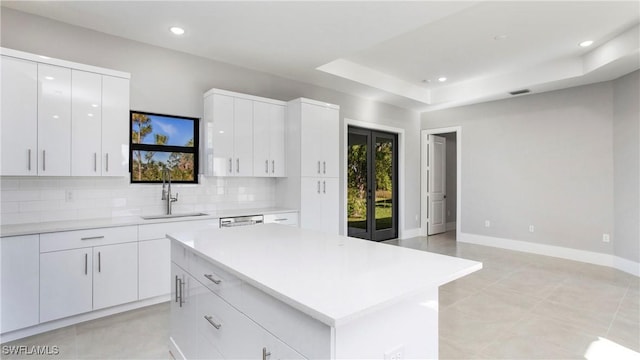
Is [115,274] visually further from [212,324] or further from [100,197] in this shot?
[212,324]

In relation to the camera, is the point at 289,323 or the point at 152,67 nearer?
the point at 289,323

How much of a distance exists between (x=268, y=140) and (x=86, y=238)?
7.62ft

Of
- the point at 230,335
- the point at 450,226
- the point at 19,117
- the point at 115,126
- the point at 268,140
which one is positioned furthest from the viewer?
the point at 450,226

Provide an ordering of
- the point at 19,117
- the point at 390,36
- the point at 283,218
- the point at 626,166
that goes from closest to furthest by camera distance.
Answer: the point at 19,117 < the point at 390,36 < the point at 283,218 < the point at 626,166

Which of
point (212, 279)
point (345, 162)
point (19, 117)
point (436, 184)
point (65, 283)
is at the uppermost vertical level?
point (19, 117)

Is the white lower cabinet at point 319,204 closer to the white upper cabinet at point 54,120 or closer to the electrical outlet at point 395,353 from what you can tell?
the white upper cabinet at point 54,120

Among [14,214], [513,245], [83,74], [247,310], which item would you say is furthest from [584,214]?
[14,214]

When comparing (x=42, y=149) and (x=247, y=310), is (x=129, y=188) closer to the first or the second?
(x=42, y=149)

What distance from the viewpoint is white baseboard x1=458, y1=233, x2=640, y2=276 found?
4.48 meters

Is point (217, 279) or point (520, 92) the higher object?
point (520, 92)

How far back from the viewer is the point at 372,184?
20.4ft

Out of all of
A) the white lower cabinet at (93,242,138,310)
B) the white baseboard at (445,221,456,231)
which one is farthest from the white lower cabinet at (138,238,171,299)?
the white baseboard at (445,221,456,231)

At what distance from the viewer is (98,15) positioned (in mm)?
3004

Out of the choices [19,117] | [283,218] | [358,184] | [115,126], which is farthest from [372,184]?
[19,117]
